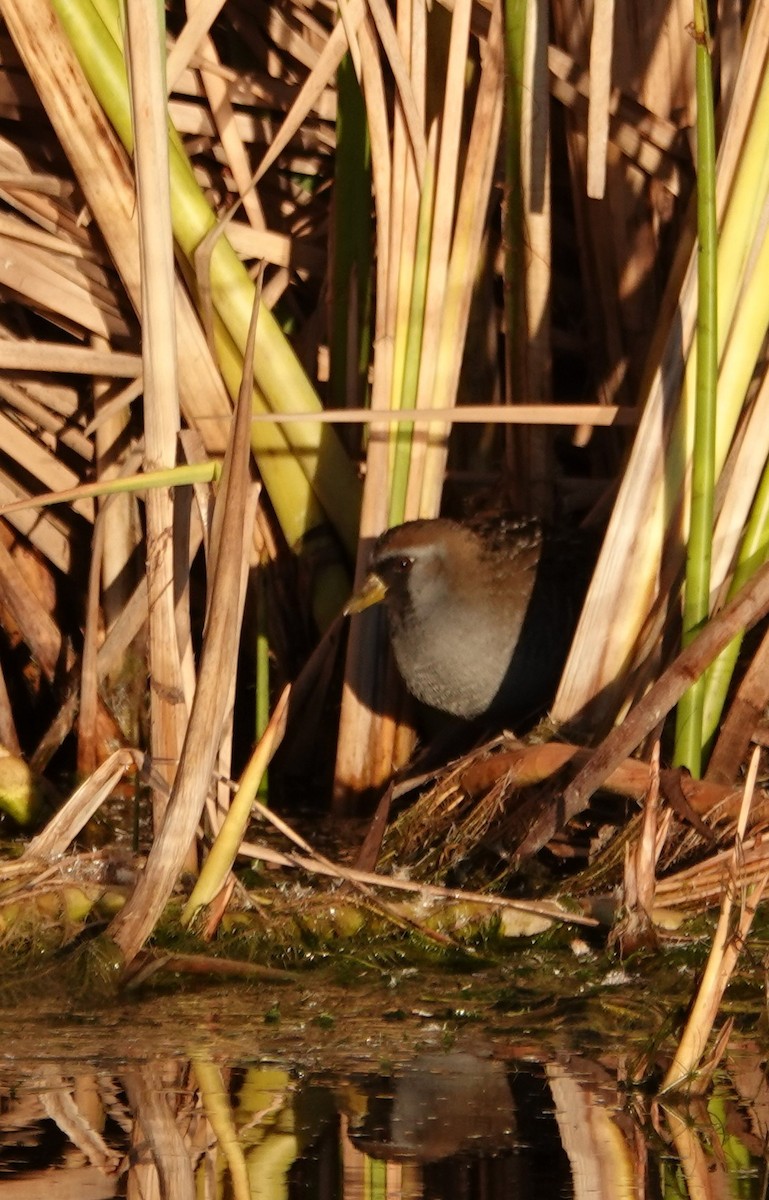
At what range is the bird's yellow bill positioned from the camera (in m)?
3.80

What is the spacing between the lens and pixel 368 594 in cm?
381

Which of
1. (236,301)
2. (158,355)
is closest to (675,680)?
(158,355)

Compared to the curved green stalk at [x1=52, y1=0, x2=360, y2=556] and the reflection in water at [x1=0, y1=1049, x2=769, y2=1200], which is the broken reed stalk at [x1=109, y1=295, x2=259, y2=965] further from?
the curved green stalk at [x1=52, y1=0, x2=360, y2=556]

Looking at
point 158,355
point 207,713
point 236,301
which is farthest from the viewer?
point 236,301

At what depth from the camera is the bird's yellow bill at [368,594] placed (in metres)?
3.80

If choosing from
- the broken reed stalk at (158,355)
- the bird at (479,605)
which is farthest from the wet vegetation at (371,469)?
the bird at (479,605)

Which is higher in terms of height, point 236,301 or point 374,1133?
point 236,301

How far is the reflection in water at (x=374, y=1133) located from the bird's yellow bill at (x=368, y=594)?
143cm

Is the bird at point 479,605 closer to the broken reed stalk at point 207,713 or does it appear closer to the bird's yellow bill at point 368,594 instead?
the bird's yellow bill at point 368,594

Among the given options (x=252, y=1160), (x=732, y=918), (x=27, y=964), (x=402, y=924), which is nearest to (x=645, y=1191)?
(x=252, y=1160)

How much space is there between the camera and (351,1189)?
2066mm

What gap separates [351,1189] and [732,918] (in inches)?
39.2

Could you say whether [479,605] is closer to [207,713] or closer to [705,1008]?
[207,713]

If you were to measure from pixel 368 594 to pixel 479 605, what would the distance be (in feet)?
1.14
